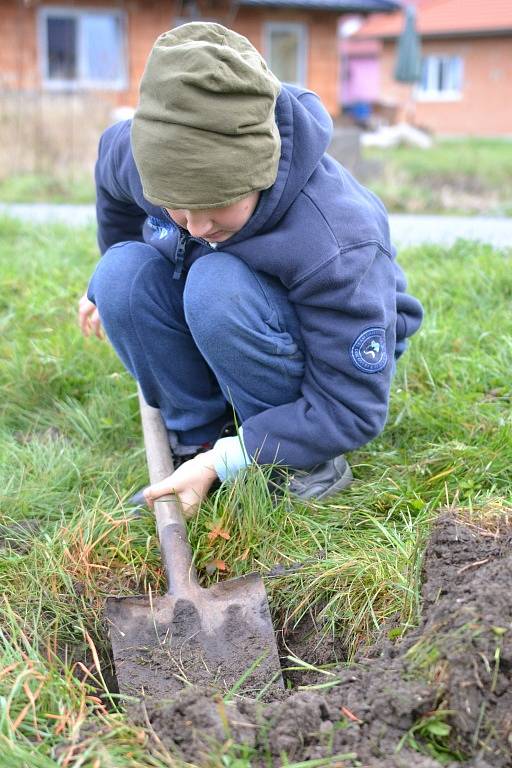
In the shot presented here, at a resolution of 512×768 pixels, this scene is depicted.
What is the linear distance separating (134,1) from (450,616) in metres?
17.4

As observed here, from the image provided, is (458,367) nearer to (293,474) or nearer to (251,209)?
(293,474)

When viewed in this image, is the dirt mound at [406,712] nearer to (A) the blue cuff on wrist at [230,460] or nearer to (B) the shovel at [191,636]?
(B) the shovel at [191,636]

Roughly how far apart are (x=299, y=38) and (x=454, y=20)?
1157 cm

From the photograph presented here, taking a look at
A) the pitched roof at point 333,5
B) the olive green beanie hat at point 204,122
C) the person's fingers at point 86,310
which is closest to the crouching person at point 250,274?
the olive green beanie hat at point 204,122

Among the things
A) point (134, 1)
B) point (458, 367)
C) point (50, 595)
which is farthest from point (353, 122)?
point (50, 595)

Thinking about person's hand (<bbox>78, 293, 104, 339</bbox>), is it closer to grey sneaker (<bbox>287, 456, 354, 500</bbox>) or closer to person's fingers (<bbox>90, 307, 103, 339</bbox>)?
person's fingers (<bbox>90, 307, 103, 339</bbox>)

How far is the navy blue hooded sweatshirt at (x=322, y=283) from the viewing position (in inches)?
74.9

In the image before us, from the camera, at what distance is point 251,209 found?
190cm

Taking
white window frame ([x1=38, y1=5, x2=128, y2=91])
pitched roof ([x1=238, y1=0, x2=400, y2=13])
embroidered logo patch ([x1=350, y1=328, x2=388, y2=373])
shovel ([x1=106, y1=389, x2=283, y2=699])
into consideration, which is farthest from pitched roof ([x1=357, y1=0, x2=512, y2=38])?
shovel ([x1=106, y1=389, x2=283, y2=699])

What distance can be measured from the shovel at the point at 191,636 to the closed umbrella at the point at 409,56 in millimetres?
23246

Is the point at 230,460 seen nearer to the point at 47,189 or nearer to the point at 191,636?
the point at 191,636

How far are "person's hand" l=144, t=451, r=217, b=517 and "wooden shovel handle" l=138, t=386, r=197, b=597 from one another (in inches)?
0.9

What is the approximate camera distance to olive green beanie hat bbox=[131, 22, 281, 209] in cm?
168

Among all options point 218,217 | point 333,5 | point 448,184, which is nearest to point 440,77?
point 333,5
